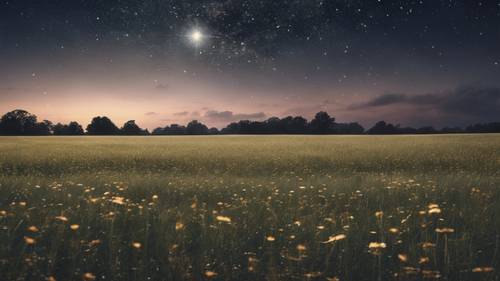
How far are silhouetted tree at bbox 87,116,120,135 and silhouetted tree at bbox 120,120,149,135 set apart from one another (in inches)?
78.0

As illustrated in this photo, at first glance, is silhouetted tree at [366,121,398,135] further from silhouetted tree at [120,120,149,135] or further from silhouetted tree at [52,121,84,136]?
silhouetted tree at [52,121,84,136]

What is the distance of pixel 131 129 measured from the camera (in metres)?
110

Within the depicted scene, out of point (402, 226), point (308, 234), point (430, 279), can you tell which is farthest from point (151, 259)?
point (402, 226)

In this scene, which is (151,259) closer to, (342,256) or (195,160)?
(342,256)

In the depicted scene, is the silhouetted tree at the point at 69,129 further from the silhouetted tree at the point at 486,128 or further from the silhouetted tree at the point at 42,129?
the silhouetted tree at the point at 486,128

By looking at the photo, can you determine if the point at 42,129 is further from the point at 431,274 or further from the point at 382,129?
the point at 431,274

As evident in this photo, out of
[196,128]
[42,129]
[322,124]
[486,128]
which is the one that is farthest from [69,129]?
[486,128]

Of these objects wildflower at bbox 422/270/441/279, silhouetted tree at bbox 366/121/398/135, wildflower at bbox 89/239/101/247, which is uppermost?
silhouetted tree at bbox 366/121/398/135

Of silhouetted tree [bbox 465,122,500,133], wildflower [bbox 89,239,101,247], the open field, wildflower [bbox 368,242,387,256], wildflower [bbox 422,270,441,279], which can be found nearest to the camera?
wildflower [bbox 422,270,441,279]

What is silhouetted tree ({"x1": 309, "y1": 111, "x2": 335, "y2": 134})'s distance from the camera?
11050 centimetres

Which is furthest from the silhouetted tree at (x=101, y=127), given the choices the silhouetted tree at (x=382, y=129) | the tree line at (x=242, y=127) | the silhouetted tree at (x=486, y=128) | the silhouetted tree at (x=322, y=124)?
the silhouetted tree at (x=486, y=128)

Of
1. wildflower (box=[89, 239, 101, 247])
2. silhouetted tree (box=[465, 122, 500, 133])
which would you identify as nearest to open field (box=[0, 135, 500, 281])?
wildflower (box=[89, 239, 101, 247])

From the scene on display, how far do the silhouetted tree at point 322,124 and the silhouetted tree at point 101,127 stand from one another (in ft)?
187

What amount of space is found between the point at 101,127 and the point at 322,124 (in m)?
64.4
